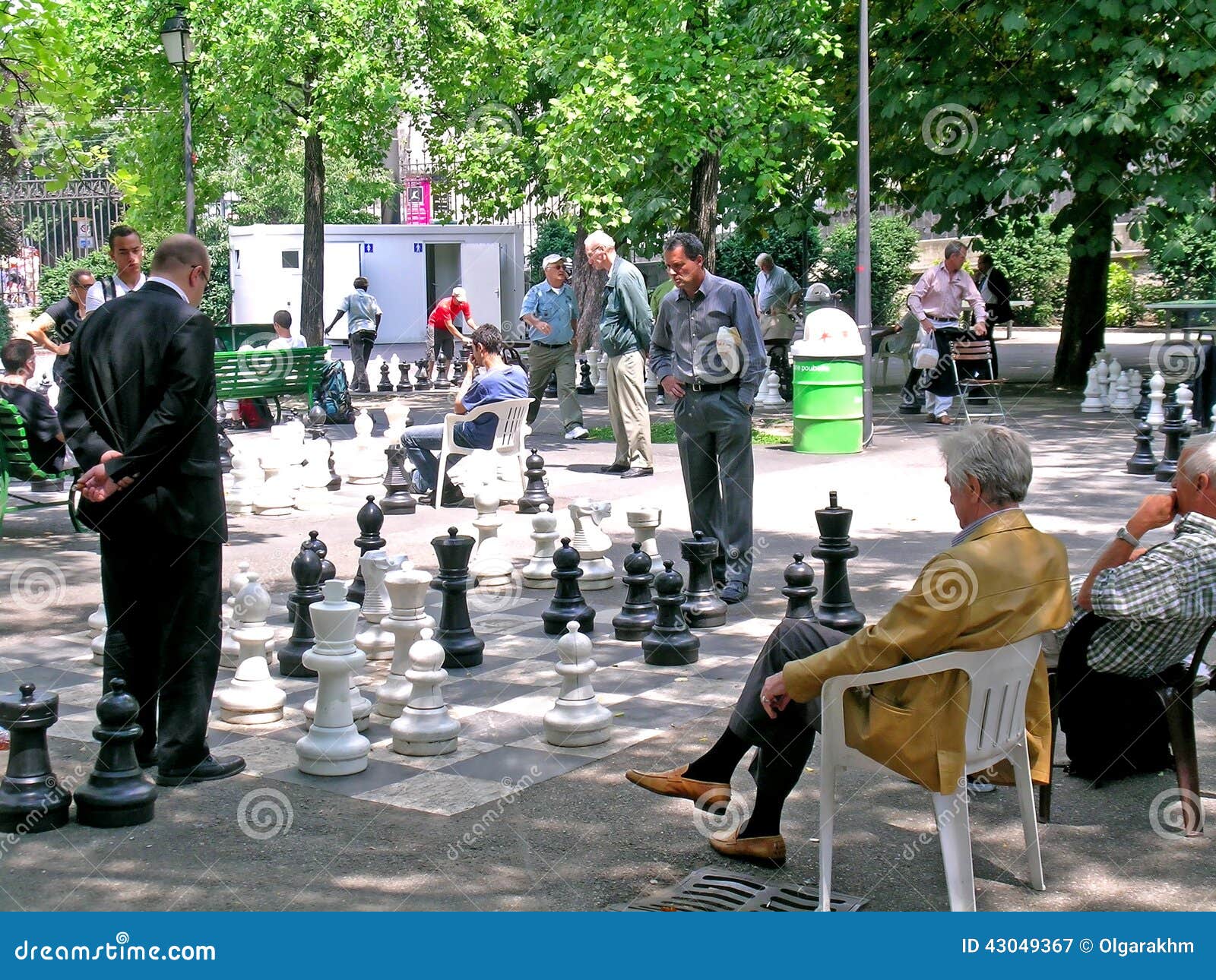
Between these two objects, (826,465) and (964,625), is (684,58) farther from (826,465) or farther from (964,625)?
(964,625)

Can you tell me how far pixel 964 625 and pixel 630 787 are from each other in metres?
1.64

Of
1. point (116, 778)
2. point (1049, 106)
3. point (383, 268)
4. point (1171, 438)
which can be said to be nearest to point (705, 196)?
point (1049, 106)

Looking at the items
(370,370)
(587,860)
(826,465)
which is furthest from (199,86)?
(587,860)

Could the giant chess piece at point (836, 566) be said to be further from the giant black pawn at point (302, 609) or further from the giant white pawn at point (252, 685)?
the giant white pawn at point (252, 685)

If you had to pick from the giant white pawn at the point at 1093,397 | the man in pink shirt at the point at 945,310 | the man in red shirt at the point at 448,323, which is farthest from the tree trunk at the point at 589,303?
the giant white pawn at the point at 1093,397

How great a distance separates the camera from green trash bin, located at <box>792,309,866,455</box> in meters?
12.8

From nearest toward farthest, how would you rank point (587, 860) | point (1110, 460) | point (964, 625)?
point (964, 625)
point (587, 860)
point (1110, 460)

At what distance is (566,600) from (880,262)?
24230 millimetres

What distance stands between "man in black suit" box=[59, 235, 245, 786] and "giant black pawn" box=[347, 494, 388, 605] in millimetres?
1819

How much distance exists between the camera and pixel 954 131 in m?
16.2

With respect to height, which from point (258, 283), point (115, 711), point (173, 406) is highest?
point (258, 283)

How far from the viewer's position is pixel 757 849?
4152mm

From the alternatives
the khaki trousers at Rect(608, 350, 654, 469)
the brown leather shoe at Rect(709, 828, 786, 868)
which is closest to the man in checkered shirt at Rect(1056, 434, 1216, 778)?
the brown leather shoe at Rect(709, 828, 786, 868)

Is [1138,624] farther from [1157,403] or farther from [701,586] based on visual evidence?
[1157,403]
